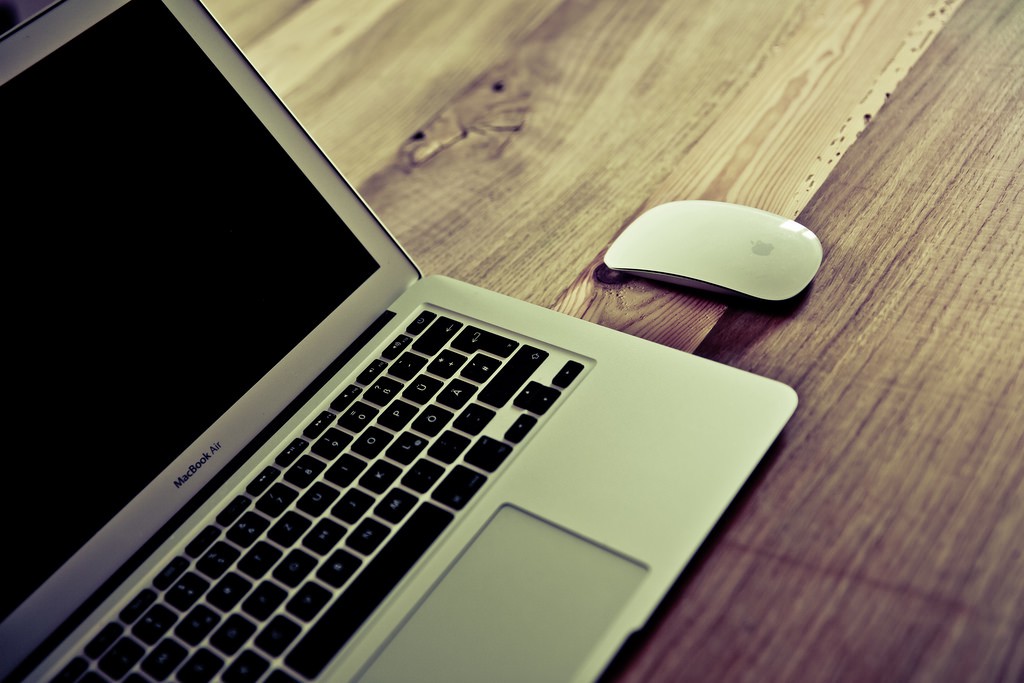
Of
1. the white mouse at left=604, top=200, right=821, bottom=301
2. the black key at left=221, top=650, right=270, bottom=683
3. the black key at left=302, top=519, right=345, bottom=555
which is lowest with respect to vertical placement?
the black key at left=221, top=650, right=270, bottom=683

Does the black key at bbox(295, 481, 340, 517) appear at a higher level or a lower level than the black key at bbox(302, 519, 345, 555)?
higher

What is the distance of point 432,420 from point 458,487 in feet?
0.21

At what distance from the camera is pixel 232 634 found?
570 millimetres

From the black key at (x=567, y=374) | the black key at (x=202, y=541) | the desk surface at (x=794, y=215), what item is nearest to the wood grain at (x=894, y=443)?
the desk surface at (x=794, y=215)

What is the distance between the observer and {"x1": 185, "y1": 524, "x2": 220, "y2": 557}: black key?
0.62 m

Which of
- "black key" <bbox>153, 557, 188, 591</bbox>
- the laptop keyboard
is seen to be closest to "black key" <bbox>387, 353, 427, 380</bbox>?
the laptop keyboard

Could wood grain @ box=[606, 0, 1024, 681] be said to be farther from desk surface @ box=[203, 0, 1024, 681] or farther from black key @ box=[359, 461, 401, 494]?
black key @ box=[359, 461, 401, 494]

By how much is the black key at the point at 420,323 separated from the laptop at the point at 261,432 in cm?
1

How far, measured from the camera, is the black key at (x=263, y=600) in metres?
0.57

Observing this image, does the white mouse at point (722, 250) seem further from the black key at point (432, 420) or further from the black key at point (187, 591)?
the black key at point (187, 591)

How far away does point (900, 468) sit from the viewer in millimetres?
563

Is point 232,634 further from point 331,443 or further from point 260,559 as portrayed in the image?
point 331,443

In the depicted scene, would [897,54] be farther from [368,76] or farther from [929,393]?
[368,76]

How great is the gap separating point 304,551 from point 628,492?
23cm
